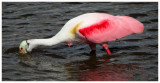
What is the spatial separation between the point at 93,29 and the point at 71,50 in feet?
4.53

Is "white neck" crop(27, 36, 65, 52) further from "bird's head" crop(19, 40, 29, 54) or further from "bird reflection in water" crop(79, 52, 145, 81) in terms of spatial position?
"bird reflection in water" crop(79, 52, 145, 81)

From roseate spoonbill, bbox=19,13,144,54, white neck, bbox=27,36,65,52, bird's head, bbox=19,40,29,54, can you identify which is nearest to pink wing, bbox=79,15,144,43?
roseate spoonbill, bbox=19,13,144,54

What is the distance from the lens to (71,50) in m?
11.1

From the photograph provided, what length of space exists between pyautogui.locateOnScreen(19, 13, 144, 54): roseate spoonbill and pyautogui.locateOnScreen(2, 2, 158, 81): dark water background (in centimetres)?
54

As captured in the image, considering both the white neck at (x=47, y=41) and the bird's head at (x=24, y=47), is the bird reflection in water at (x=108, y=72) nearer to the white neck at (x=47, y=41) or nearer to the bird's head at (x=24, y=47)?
the white neck at (x=47, y=41)

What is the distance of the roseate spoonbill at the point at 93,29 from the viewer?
32.6 ft

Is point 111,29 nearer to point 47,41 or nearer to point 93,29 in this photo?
point 93,29

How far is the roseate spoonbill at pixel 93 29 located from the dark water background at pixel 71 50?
54 cm

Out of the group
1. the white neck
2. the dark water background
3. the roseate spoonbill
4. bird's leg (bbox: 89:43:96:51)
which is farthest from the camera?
bird's leg (bbox: 89:43:96:51)

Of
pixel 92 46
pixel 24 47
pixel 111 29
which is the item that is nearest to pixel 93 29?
pixel 111 29

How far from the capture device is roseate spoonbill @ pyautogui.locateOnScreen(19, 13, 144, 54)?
9.93 metres

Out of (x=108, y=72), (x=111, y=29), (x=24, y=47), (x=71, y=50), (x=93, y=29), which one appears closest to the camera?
(x=108, y=72)

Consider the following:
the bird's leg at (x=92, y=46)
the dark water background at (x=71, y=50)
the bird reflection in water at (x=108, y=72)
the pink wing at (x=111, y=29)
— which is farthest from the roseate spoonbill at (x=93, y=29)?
the bird reflection in water at (x=108, y=72)

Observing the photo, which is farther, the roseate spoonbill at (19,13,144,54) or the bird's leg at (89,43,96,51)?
the bird's leg at (89,43,96,51)
